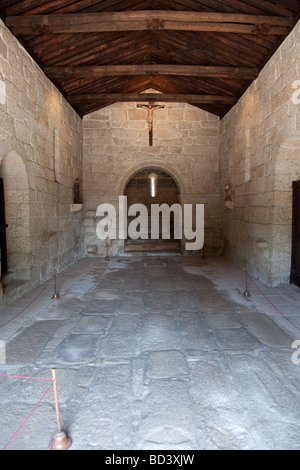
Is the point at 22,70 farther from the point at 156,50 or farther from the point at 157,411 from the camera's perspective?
the point at 157,411

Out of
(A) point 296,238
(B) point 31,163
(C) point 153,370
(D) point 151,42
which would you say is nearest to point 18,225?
(B) point 31,163

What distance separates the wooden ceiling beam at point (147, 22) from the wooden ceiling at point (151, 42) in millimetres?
11

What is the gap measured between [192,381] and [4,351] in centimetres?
160

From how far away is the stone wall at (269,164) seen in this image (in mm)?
4320

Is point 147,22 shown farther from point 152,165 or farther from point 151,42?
point 152,165

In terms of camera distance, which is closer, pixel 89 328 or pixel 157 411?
pixel 157 411

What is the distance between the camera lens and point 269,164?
194 inches

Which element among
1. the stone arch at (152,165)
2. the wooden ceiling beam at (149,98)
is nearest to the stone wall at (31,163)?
the wooden ceiling beam at (149,98)

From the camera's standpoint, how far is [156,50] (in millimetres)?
5812

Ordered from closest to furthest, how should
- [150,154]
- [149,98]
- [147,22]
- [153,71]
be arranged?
[147,22]
[153,71]
[149,98]
[150,154]

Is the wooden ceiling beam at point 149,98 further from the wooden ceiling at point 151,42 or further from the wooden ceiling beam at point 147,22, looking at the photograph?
the wooden ceiling beam at point 147,22

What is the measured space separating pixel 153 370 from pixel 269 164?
3.92 m
